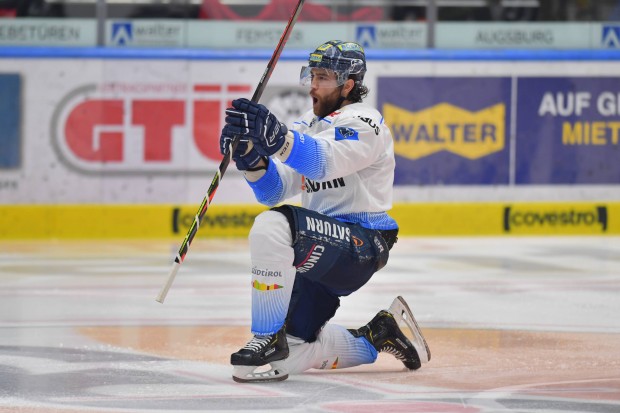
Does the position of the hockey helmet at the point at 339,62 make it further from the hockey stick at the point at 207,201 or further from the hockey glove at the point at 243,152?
the hockey glove at the point at 243,152

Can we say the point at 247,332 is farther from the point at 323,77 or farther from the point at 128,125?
the point at 128,125

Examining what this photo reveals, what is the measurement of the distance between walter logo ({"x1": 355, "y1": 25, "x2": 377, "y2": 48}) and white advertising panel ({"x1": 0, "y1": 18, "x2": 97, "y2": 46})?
221 centimetres

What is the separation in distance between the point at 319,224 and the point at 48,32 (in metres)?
6.66

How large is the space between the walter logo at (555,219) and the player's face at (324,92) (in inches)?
249

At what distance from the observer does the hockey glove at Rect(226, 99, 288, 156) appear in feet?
14.7

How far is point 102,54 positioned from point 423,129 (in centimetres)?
276

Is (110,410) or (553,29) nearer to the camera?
(110,410)

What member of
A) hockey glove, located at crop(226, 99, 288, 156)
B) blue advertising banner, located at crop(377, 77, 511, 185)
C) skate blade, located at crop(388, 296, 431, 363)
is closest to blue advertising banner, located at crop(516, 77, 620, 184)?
blue advertising banner, located at crop(377, 77, 511, 185)

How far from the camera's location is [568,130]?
11.5 meters

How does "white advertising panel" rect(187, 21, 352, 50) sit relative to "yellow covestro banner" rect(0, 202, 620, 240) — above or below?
above

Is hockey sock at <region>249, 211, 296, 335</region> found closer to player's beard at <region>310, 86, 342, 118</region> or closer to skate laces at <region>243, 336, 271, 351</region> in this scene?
skate laces at <region>243, 336, 271, 351</region>

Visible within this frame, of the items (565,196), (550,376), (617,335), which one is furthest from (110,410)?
(565,196)

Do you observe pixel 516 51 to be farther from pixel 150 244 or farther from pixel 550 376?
pixel 550 376

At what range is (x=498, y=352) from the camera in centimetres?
540
